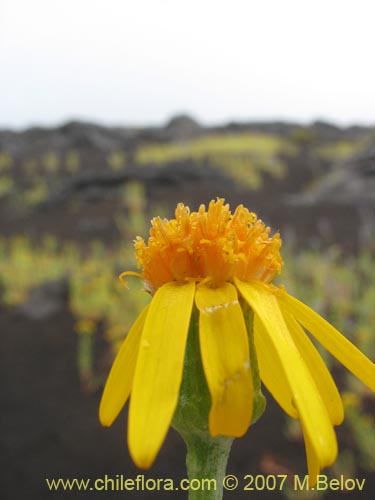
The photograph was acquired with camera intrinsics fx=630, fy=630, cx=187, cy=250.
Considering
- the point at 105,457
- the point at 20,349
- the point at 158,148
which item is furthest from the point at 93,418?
the point at 158,148

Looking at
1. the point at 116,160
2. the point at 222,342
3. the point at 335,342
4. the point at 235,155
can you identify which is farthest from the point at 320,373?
the point at 116,160

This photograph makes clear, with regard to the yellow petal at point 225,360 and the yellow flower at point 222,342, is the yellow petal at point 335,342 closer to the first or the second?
the yellow flower at point 222,342

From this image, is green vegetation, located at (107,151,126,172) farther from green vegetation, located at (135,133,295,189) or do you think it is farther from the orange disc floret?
the orange disc floret

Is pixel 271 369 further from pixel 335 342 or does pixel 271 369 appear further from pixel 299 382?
pixel 299 382

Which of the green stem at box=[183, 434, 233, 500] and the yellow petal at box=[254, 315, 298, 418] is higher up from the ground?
the yellow petal at box=[254, 315, 298, 418]

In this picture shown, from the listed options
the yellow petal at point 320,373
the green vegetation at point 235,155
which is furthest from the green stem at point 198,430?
the green vegetation at point 235,155

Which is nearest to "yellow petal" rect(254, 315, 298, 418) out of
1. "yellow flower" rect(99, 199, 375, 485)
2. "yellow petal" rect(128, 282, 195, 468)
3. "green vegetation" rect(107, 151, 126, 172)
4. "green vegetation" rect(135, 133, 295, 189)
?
"yellow flower" rect(99, 199, 375, 485)

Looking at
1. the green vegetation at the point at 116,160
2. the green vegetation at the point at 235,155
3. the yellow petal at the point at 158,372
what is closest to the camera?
the yellow petal at the point at 158,372
